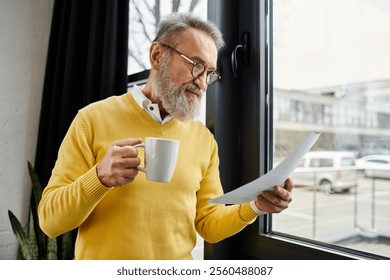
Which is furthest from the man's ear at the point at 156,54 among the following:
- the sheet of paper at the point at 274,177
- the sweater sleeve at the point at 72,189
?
the sheet of paper at the point at 274,177

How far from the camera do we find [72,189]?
0.86 meters

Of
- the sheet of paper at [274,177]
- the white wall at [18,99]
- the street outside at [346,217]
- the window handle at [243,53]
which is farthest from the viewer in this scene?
the white wall at [18,99]

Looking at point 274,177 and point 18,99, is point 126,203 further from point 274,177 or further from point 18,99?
point 18,99

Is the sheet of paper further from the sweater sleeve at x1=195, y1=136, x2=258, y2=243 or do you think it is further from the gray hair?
the gray hair

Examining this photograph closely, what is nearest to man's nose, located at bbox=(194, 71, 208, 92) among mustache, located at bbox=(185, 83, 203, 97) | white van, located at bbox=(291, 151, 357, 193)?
mustache, located at bbox=(185, 83, 203, 97)

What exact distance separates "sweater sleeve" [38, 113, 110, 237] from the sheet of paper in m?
0.30

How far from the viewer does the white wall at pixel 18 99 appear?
1992 mm

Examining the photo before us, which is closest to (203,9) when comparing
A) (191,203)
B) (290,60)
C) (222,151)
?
(290,60)

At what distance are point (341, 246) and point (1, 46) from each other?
6.40 ft

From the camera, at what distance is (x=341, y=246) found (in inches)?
44.5

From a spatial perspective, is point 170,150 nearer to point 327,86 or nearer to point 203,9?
point 327,86

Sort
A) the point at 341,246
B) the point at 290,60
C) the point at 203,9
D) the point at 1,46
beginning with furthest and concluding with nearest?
the point at 1,46 → the point at 203,9 → the point at 290,60 → the point at 341,246

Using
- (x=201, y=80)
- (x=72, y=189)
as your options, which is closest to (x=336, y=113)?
(x=201, y=80)

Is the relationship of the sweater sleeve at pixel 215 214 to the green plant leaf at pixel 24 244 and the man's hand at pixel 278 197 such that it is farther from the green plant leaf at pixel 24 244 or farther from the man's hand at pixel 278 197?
the green plant leaf at pixel 24 244
